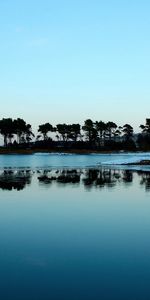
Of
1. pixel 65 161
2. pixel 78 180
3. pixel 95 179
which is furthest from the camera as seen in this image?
pixel 65 161

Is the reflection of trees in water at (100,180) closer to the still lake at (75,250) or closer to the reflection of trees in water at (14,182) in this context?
the reflection of trees in water at (14,182)

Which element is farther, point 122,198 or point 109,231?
point 122,198

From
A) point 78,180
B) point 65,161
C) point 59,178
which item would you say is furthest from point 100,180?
point 65,161

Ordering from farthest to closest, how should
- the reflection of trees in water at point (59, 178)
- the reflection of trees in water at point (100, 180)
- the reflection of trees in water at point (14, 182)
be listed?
the reflection of trees in water at point (59, 178), the reflection of trees in water at point (100, 180), the reflection of trees in water at point (14, 182)

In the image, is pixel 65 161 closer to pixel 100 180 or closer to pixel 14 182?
pixel 100 180

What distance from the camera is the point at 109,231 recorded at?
1548 cm

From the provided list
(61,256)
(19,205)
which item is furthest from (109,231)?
(19,205)

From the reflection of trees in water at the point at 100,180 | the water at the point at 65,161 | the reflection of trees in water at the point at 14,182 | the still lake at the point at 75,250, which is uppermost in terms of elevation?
the water at the point at 65,161

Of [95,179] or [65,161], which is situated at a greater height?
[65,161]

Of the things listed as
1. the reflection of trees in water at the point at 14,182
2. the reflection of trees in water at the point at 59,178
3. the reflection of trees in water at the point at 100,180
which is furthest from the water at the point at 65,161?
the reflection of trees in water at the point at 14,182

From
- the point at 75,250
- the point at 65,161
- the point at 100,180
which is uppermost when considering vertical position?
the point at 65,161

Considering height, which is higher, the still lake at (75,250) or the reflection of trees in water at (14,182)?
the reflection of trees in water at (14,182)

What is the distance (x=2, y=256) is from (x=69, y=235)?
3528 millimetres

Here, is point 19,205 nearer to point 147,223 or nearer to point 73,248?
point 147,223
